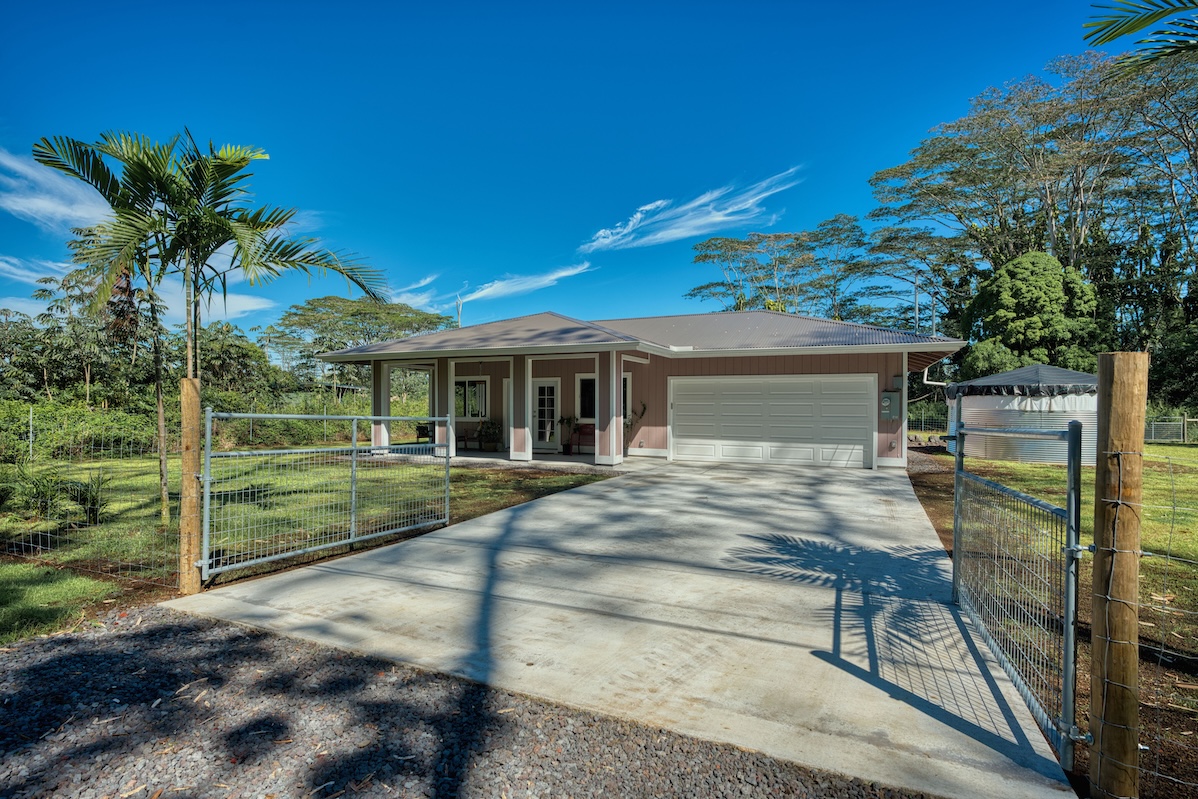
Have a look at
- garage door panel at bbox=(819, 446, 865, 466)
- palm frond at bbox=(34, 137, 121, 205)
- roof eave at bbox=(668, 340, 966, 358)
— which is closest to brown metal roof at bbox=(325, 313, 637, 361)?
roof eave at bbox=(668, 340, 966, 358)

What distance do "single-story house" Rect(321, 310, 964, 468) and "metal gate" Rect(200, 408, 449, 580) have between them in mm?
2602

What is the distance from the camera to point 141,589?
3.99 meters

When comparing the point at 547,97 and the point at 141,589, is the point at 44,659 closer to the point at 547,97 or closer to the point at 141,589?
the point at 141,589

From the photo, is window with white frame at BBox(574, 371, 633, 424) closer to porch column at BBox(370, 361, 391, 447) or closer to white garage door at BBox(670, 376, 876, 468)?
white garage door at BBox(670, 376, 876, 468)

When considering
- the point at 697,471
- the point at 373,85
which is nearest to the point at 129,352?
the point at 373,85

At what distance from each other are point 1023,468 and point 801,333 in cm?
561

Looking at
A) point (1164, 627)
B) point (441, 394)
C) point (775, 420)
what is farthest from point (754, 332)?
point (1164, 627)

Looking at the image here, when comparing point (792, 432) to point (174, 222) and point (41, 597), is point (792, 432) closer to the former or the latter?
point (174, 222)

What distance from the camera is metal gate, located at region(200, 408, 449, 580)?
434cm

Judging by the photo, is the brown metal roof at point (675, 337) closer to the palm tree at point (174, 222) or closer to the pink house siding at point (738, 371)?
the pink house siding at point (738, 371)

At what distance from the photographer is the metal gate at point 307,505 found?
4.34 meters

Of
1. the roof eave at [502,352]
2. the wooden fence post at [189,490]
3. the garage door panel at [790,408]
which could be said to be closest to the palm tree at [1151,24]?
the wooden fence post at [189,490]

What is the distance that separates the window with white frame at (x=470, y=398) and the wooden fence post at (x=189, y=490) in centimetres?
1192

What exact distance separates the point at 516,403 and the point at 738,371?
5.19m
